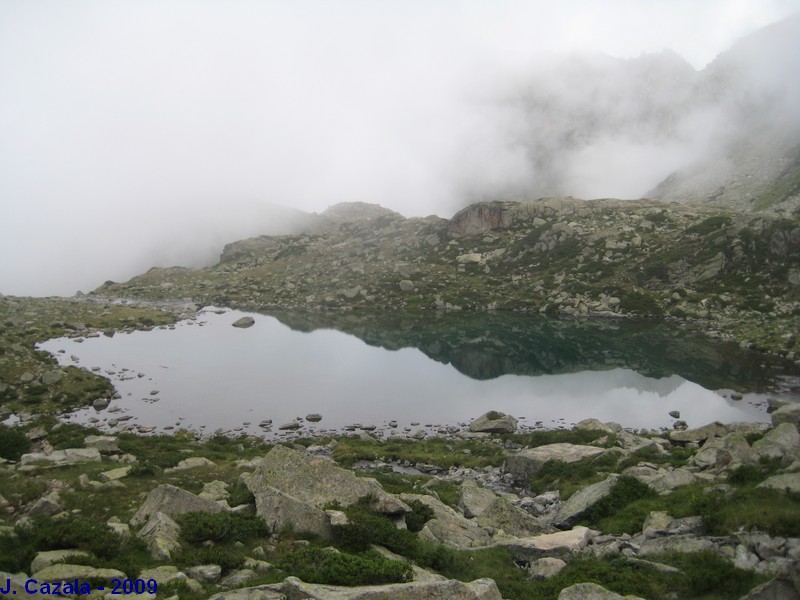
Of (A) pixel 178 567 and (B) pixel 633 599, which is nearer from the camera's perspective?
(B) pixel 633 599

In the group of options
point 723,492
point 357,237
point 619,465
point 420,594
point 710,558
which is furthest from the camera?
point 357,237

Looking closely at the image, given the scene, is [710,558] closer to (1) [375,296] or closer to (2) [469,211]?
(1) [375,296]

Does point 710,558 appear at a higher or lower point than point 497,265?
lower

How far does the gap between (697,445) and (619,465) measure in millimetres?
6730

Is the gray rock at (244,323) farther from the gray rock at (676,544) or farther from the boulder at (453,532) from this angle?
the gray rock at (676,544)

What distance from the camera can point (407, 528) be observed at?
56.3ft

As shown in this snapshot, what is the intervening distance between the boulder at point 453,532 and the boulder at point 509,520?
0.65m

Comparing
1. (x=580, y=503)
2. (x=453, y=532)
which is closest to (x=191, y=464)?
(x=453, y=532)

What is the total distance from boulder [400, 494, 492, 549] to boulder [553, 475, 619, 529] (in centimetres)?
359

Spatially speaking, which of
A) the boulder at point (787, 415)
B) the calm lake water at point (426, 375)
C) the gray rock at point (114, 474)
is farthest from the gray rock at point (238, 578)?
the calm lake water at point (426, 375)

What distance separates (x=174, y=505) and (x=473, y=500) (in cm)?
1259

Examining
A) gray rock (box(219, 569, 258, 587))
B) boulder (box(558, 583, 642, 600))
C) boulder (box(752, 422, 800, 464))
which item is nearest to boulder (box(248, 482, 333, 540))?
gray rock (box(219, 569, 258, 587))

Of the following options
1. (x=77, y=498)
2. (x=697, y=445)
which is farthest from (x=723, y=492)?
(x=77, y=498)

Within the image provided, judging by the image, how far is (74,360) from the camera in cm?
6019
